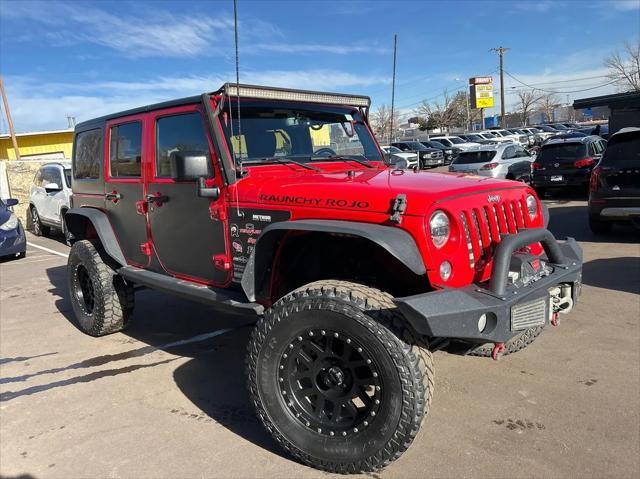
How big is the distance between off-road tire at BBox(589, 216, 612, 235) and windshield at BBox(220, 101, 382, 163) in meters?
5.87

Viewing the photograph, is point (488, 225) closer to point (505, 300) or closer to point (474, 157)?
point (505, 300)

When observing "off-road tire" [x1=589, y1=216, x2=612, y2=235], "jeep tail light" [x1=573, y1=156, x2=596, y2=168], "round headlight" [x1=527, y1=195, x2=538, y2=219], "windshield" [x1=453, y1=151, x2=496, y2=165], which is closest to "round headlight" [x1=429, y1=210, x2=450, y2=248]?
"round headlight" [x1=527, y1=195, x2=538, y2=219]

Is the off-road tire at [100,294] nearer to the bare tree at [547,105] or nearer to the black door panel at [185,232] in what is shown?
the black door panel at [185,232]

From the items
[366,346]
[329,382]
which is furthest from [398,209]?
[329,382]

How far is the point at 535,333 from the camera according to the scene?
3.58 metres

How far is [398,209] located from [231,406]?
1.87 meters

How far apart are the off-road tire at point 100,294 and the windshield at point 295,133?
6.96 ft

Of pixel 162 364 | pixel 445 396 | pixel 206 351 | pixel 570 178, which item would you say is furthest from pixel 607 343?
pixel 570 178

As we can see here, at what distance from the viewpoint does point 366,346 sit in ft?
8.27

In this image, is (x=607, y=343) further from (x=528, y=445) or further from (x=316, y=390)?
(x=316, y=390)

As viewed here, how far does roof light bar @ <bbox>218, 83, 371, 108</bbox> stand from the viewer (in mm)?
3537

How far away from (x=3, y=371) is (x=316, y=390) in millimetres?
3029

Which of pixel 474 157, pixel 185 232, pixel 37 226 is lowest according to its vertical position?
pixel 37 226

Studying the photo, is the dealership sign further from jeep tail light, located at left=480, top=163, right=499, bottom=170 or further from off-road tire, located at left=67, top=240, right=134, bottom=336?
off-road tire, located at left=67, top=240, right=134, bottom=336
